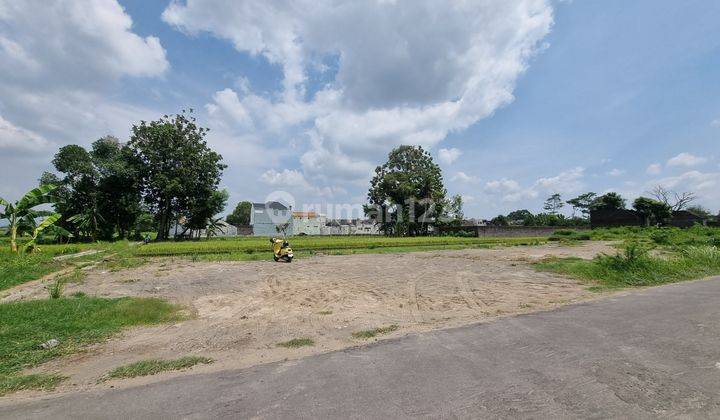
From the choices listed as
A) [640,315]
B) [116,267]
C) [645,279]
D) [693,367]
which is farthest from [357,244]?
[693,367]

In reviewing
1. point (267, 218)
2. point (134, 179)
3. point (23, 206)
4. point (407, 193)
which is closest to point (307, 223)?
point (267, 218)

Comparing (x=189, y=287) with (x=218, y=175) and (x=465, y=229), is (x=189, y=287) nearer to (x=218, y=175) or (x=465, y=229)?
(x=218, y=175)

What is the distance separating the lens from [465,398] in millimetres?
3303

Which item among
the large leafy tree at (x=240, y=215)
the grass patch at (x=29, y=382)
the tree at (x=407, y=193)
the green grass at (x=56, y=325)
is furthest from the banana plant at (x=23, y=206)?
the large leafy tree at (x=240, y=215)

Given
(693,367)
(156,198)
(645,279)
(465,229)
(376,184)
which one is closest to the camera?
(693,367)

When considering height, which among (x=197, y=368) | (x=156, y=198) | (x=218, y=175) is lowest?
(x=197, y=368)

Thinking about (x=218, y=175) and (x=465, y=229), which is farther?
(x=465, y=229)

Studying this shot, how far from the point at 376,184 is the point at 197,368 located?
175ft

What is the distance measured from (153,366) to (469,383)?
161 inches

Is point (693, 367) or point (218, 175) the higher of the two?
point (218, 175)

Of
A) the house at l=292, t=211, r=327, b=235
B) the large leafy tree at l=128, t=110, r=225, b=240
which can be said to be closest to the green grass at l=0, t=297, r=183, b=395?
the large leafy tree at l=128, t=110, r=225, b=240

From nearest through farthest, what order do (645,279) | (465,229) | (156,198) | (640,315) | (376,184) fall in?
(640,315) → (645,279) → (156,198) → (465,229) → (376,184)

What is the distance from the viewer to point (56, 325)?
6.35 m

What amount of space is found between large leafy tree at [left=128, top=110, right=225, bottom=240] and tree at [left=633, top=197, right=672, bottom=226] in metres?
64.4
